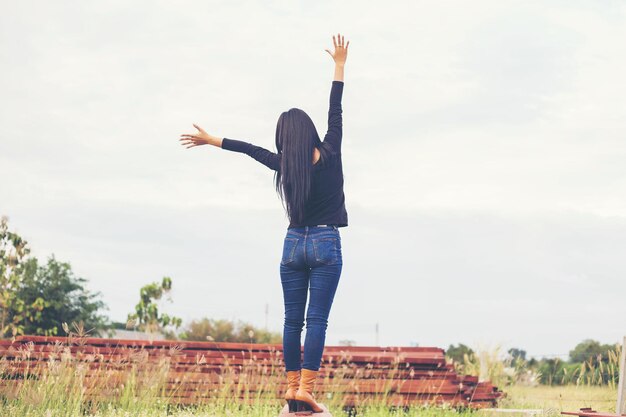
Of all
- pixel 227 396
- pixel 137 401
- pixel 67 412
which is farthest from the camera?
pixel 227 396

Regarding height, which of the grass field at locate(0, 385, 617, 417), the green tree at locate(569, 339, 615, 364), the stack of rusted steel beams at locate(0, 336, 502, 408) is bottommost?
the grass field at locate(0, 385, 617, 417)

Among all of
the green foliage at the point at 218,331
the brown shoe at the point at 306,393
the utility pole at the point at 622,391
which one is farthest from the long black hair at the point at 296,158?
the green foliage at the point at 218,331

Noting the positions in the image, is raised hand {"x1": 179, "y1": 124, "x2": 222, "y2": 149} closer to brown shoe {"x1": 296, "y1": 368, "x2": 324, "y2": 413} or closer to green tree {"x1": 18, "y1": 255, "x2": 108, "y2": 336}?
brown shoe {"x1": 296, "y1": 368, "x2": 324, "y2": 413}

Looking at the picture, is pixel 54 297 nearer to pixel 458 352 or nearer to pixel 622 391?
pixel 458 352

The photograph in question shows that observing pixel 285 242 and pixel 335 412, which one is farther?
pixel 335 412

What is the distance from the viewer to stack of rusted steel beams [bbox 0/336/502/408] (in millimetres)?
10320

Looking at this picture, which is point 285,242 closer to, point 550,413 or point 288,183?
point 288,183

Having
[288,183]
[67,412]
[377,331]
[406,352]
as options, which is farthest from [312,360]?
[377,331]

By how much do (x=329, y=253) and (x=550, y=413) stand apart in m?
5.73

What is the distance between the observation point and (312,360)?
5.91m

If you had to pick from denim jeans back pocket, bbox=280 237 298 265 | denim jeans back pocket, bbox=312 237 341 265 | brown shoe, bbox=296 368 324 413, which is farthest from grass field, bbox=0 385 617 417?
denim jeans back pocket, bbox=312 237 341 265

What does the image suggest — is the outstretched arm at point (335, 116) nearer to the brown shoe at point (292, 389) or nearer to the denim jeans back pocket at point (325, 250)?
the denim jeans back pocket at point (325, 250)

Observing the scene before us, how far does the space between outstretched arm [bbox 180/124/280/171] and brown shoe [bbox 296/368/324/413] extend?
176 cm

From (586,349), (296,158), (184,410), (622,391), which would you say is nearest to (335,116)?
(296,158)
